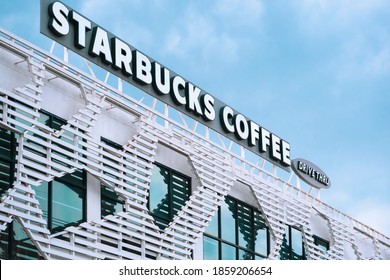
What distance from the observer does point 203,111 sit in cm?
3553

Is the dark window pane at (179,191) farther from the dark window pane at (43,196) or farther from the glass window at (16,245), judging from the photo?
the glass window at (16,245)

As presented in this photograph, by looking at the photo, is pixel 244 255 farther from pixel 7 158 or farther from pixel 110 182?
pixel 7 158

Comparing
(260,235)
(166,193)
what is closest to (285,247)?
(260,235)

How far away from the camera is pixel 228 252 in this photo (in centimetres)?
3481

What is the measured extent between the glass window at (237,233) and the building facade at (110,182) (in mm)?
48

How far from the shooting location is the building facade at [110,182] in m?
25.0

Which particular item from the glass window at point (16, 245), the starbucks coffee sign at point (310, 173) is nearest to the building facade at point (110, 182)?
the glass window at point (16, 245)

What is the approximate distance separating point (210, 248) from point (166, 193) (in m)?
3.30

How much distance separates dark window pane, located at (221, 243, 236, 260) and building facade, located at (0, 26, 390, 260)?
0.21ft

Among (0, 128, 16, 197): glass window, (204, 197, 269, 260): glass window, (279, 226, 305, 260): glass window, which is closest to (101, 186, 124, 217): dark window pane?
(0, 128, 16, 197): glass window

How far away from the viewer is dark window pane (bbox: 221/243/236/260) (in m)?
34.5

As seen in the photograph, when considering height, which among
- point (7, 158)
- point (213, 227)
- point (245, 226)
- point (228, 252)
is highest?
point (245, 226)

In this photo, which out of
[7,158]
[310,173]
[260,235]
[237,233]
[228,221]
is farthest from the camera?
[310,173]

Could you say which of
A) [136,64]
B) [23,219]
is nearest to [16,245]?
[23,219]
